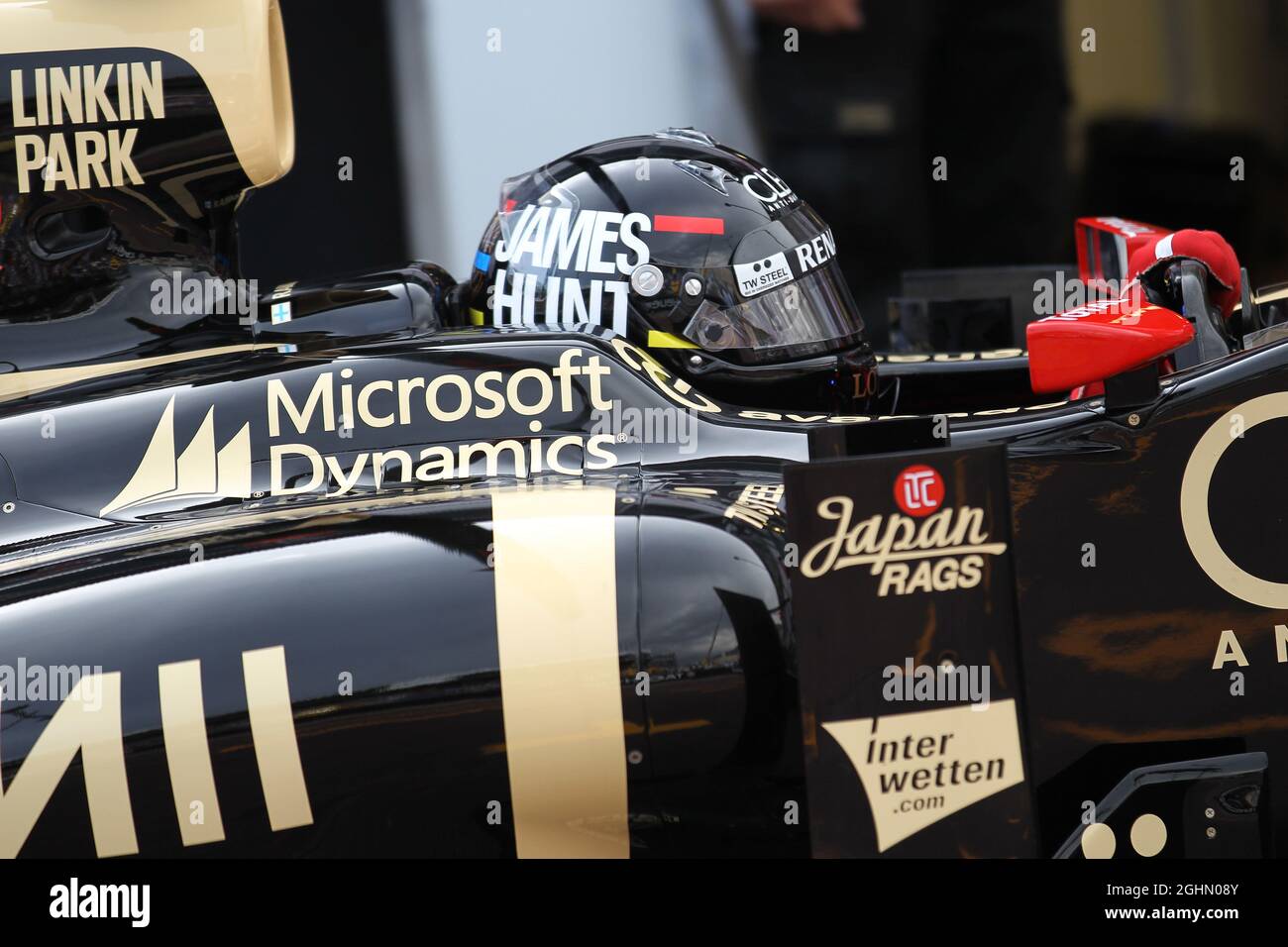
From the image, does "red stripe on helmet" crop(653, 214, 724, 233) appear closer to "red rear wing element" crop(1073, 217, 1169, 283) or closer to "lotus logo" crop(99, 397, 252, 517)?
"lotus logo" crop(99, 397, 252, 517)

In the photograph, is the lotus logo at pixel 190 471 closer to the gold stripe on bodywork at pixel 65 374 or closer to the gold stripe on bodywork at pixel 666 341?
the gold stripe on bodywork at pixel 65 374

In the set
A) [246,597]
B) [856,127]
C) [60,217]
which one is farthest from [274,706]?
[856,127]

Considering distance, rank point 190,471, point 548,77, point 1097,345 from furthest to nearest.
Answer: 1. point 548,77
2. point 190,471
3. point 1097,345

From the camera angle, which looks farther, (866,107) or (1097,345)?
(866,107)

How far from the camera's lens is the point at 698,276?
98.0 inches

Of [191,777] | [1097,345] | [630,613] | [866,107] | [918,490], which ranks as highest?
[866,107]

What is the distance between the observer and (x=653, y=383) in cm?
216

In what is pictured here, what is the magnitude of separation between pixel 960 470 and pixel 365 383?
3.28 ft

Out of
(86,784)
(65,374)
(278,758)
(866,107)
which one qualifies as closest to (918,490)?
(278,758)

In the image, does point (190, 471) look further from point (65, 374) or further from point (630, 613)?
point (630, 613)

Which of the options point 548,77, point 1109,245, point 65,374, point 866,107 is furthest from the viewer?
point 548,77

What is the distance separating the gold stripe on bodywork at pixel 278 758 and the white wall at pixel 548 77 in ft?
15.5

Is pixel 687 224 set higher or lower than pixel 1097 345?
higher

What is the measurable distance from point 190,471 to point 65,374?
20.6 inches
